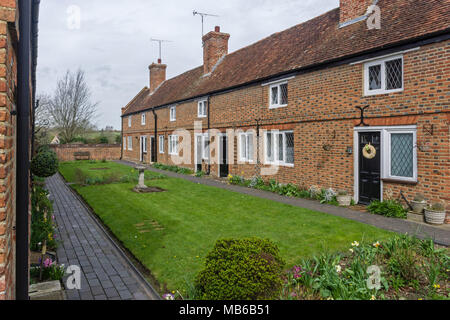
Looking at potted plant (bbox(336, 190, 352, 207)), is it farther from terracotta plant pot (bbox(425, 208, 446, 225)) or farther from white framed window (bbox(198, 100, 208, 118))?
white framed window (bbox(198, 100, 208, 118))

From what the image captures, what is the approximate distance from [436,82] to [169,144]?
20054 millimetres

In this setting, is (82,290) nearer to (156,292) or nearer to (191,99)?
(156,292)

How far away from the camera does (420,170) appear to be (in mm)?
9062

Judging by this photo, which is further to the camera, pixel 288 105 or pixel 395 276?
pixel 288 105

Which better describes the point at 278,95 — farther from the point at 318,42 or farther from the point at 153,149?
→ the point at 153,149

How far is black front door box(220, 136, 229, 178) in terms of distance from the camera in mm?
18469

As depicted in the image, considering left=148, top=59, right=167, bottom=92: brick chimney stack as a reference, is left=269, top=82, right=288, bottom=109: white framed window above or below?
below

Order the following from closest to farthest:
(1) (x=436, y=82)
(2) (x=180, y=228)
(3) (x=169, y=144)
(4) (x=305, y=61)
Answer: (2) (x=180, y=228)
(1) (x=436, y=82)
(4) (x=305, y=61)
(3) (x=169, y=144)

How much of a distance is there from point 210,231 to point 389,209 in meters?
5.37

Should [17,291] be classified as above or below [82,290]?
above

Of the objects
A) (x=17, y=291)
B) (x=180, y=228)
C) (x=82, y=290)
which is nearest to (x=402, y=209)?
(x=180, y=228)

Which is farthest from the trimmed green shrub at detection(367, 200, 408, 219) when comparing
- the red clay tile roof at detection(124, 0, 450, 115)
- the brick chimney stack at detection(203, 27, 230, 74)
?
the brick chimney stack at detection(203, 27, 230, 74)

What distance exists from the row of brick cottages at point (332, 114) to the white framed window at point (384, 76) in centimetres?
3

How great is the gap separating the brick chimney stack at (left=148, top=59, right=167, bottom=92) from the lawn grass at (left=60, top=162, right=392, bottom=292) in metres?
23.5
